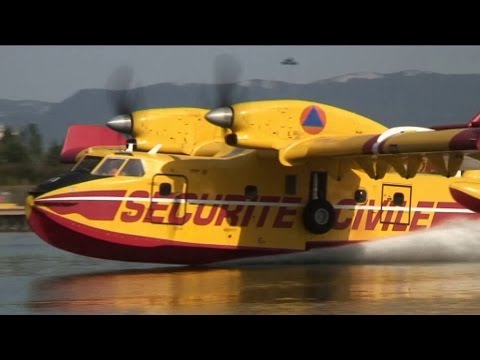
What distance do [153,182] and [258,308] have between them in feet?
21.0

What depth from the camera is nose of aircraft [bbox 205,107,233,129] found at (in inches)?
752

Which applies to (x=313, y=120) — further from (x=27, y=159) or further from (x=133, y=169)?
(x=27, y=159)

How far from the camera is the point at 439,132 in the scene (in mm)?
17250

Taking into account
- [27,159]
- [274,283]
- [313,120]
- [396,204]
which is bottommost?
[27,159]

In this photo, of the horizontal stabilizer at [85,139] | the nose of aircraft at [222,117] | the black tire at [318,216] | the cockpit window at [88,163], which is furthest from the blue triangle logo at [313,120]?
the horizontal stabilizer at [85,139]

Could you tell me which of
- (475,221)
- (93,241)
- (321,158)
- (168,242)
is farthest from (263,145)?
(475,221)

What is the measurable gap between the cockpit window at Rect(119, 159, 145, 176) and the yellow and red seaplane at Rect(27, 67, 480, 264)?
0.07ft

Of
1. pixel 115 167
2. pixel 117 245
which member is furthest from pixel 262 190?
pixel 117 245

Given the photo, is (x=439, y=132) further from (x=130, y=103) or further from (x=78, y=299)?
(x=130, y=103)

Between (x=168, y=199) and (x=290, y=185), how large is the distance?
2728 mm

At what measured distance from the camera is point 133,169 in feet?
61.2

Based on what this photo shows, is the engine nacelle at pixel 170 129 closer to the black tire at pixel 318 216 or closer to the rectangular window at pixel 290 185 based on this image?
the rectangular window at pixel 290 185

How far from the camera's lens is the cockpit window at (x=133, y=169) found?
18.6m

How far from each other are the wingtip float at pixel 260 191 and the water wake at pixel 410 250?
22 cm
